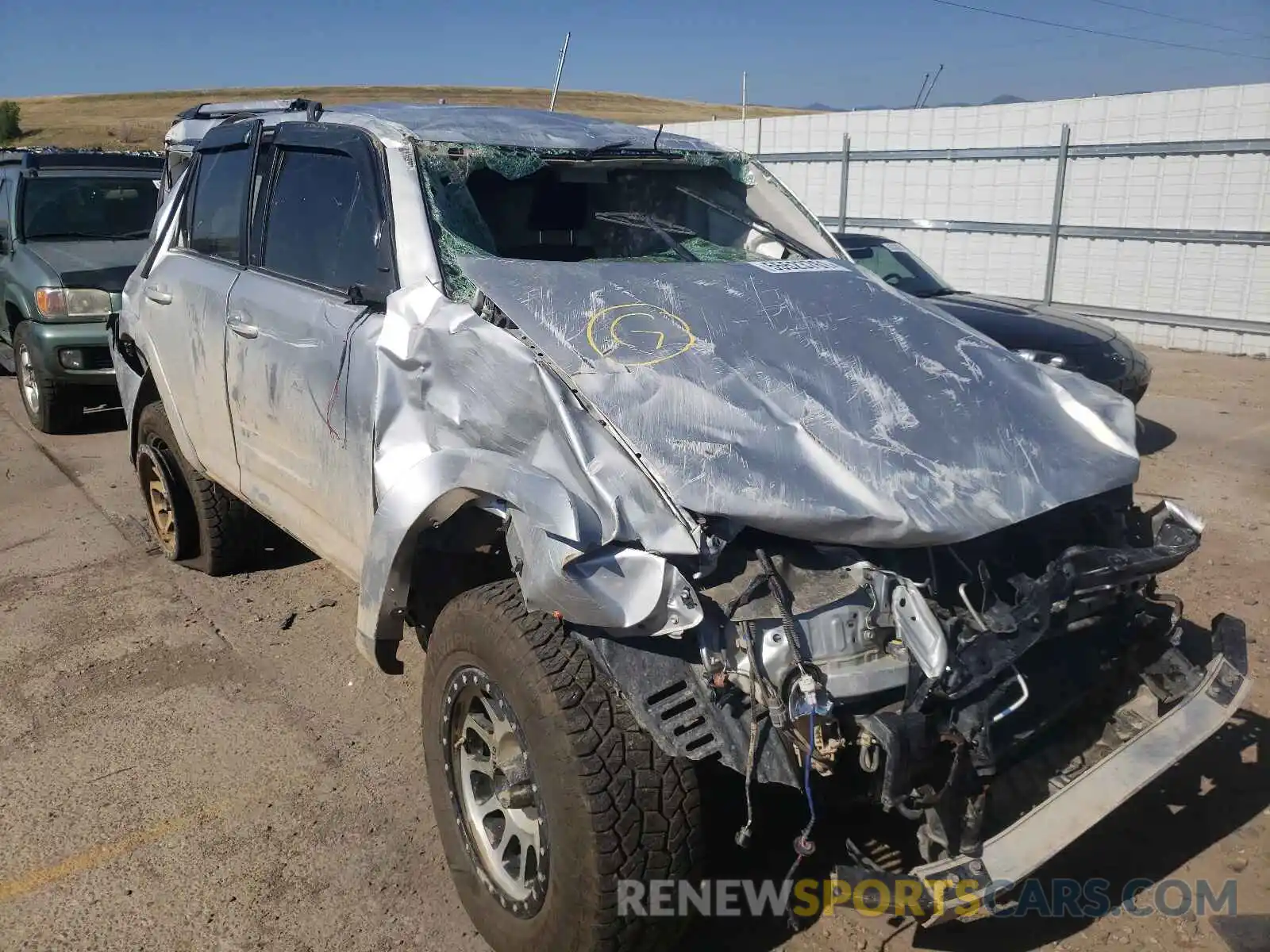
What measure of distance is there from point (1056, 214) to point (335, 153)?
11.1m

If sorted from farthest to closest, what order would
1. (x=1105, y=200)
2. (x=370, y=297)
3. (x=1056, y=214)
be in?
(x=1056, y=214) → (x=1105, y=200) → (x=370, y=297)

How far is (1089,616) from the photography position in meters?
2.61

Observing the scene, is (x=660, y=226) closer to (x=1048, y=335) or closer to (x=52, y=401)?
(x=1048, y=335)

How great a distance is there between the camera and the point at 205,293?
13.7 ft

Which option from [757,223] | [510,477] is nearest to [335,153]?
[757,223]

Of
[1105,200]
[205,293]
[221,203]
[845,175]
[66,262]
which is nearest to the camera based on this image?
[205,293]

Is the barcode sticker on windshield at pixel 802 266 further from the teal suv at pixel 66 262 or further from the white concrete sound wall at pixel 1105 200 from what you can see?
the white concrete sound wall at pixel 1105 200

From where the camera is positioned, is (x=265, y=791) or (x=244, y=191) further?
(x=244, y=191)

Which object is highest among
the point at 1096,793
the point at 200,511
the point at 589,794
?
the point at 589,794

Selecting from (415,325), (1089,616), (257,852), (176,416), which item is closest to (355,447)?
(415,325)

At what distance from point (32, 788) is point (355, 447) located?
5.22ft

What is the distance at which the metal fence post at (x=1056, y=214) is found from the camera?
40.7ft

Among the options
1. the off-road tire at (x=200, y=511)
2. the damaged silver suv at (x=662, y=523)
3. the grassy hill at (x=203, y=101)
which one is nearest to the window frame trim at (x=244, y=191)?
the damaged silver suv at (x=662, y=523)

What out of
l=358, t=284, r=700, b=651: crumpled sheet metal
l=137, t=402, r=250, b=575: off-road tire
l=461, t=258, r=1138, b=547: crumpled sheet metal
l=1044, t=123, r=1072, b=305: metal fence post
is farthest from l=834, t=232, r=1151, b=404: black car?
l=1044, t=123, r=1072, b=305: metal fence post
